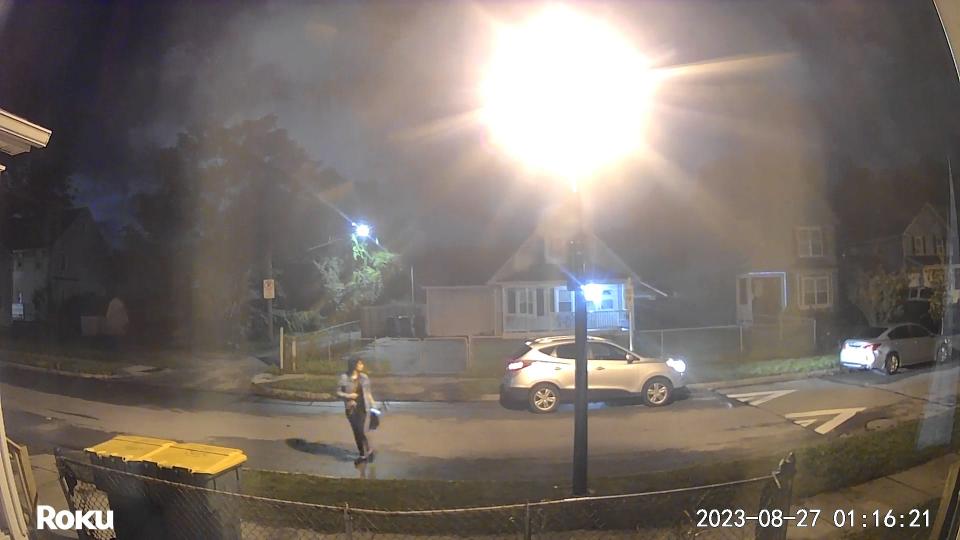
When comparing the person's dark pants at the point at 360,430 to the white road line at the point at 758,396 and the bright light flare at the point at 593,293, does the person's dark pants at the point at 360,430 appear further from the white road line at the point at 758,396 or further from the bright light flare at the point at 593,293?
the white road line at the point at 758,396

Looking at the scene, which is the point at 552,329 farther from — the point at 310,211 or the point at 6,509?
the point at 6,509

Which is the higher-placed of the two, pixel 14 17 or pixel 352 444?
pixel 14 17

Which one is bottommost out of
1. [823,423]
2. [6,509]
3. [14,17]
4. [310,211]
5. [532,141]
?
[6,509]

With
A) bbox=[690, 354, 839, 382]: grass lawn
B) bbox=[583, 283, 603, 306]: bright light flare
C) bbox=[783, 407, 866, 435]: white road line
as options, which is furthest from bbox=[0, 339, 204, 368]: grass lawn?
bbox=[783, 407, 866, 435]: white road line

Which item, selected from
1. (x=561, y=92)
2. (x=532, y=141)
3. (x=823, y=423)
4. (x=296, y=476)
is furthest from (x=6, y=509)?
(x=823, y=423)

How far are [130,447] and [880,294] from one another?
3858 mm

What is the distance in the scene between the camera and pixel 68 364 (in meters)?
2.57

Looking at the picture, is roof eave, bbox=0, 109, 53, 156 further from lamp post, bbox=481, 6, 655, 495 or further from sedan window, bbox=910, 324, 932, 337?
sedan window, bbox=910, 324, 932, 337

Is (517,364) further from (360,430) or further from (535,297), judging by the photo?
(360,430)

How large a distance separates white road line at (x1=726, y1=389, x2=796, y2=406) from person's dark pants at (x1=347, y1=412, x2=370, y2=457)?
1892mm

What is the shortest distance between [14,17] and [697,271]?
344 cm

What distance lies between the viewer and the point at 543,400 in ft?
8.29

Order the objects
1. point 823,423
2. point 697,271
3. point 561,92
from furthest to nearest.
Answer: point 823,423 → point 697,271 → point 561,92

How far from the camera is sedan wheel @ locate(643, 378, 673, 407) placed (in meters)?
2.53
